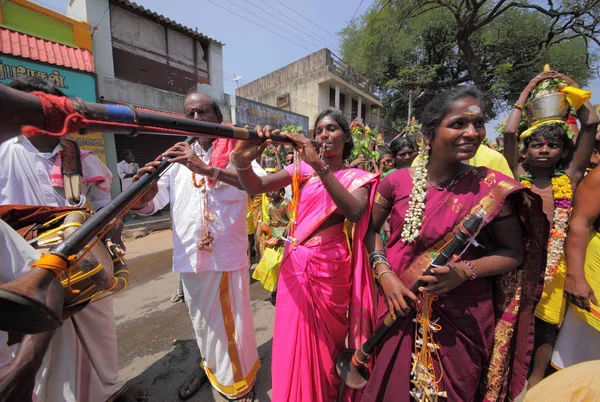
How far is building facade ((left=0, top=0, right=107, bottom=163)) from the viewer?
6340mm

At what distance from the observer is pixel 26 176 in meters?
1.82

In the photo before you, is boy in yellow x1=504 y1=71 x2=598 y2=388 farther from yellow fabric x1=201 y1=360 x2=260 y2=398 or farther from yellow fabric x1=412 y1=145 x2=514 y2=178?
yellow fabric x1=201 y1=360 x2=260 y2=398

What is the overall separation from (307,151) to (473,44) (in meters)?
22.7

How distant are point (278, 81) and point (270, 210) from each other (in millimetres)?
18656

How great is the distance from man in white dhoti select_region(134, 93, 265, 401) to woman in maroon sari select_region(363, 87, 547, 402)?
1.12m

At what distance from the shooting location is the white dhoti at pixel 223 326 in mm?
2191

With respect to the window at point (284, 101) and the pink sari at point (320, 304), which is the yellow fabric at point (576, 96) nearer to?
the pink sari at point (320, 304)

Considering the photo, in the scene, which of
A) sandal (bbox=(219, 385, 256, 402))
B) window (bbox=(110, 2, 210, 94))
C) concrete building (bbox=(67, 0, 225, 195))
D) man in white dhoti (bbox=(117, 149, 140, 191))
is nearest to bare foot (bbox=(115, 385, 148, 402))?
sandal (bbox=(219, 385, 256, 402))

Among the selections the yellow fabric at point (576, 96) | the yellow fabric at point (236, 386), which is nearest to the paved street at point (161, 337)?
the yellow fabric at point (236, 386)

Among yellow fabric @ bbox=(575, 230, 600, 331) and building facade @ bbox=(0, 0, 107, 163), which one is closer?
yellow fabric @ bbox=(575, 230, 600, 331)

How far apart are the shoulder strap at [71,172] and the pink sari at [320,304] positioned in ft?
4.73

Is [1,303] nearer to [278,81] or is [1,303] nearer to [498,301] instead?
[498,301]

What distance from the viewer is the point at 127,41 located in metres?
8.74

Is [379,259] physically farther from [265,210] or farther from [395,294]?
[265,210]
